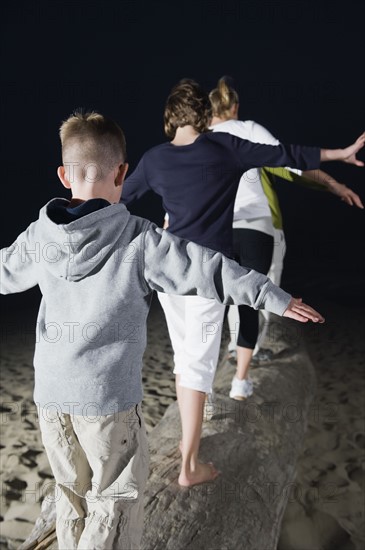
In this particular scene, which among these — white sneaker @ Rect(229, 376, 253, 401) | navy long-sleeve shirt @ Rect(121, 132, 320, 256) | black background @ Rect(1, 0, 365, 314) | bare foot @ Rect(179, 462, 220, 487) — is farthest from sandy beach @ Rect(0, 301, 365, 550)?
black background @ Rect(1, 0, 365, 314)

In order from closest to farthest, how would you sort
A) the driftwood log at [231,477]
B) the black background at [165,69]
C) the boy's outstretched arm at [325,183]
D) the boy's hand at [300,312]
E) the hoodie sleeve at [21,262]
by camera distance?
1. the boy's hand at [300,312]
2. the hoodie sleeve at [21,262]
3. the driftwood log at [231,477]
4. the boy's outstretched arm at [325,183]
5. the black background at [165,69]

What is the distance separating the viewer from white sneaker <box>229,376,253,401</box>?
7.09ft

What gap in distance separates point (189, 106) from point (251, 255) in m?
0.74

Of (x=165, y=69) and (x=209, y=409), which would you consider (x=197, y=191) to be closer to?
(x=209, y=409)

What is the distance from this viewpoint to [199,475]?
1.55 meters

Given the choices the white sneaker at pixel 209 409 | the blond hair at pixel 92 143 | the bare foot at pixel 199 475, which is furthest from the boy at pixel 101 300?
the white sneaker at pixel 209 409

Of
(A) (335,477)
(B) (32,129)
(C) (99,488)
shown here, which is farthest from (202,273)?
(B) (32,129)

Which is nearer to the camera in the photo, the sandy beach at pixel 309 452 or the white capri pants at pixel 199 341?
the white capri pants at pixel 199 341

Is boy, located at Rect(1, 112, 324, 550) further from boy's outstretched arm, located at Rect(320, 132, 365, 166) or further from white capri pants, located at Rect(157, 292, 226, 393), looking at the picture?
boy's outstretched arm, located at Rect(320, 132, 365, 166)

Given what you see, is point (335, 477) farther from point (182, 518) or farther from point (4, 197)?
point (4, 197)

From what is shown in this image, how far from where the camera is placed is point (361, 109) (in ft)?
50.6

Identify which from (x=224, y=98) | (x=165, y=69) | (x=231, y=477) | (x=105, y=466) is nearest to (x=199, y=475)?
(x=231, y=477)

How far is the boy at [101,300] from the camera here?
0.97 metres

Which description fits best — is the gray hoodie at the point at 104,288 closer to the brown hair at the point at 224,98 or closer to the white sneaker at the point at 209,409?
the white sneaker at the point at 209,409
